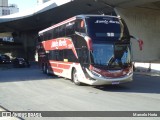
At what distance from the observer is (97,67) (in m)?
15.4

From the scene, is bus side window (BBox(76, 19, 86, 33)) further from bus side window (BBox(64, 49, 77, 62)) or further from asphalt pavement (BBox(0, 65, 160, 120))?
asphalt pavement (BBox(0, 65, 160, 120))

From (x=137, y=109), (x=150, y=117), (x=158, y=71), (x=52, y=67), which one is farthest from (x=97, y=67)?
(x=158, y=71)

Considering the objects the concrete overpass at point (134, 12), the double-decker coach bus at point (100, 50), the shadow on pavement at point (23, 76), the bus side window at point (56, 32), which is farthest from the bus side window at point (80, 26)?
the concrete overpass at point (134, 12)

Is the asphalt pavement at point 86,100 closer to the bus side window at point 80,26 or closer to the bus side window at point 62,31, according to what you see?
the bus side window at point 80,26

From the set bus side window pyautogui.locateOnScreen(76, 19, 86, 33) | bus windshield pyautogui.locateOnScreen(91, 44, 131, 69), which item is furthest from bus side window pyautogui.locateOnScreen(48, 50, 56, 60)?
bus windshield pyautogui.locateOnScreen(91, 44, 131, 69)

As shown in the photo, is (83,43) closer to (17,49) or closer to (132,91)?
(132,91)

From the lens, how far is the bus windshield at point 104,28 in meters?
15.8

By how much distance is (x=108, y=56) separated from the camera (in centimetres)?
1552

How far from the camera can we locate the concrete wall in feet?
134

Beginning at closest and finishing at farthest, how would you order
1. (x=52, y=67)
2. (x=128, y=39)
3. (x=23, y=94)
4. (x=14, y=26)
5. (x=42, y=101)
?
(x=42, y=101) < (x=23, y=94) < (x=128, y=39) < (x=52, y=67) < (x=14, y=26)

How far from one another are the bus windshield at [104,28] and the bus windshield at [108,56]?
0.44 metres

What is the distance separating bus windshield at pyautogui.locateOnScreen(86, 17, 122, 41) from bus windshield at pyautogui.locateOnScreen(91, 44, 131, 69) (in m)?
0.44

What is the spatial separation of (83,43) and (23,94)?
3743mm

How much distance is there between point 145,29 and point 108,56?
93.1 feet
